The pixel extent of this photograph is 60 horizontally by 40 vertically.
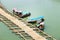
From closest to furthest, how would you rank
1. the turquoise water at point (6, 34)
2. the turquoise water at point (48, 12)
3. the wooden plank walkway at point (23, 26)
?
the wooden plank walkway at point (23, 26) < the turquoise water at point (6, 34) < the turquoise water at point (48, 12)

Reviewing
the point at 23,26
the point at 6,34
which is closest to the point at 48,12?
the point at 23,26

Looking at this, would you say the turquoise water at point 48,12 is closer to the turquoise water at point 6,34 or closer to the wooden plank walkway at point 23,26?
the wooden plank walkway at point 23,26

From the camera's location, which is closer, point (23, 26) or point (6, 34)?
point (6, 34)

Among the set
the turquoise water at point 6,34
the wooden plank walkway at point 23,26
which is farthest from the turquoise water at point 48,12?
the turquoise water at point 6,34

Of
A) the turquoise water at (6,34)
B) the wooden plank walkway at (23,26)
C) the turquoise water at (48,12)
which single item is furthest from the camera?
the turquoise water at (48,12)

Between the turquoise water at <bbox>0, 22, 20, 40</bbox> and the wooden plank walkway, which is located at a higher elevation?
the wooden plank walkway

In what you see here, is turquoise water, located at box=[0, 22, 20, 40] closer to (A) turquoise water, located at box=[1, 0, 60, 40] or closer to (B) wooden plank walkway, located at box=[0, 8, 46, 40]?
(B) wooden plank walkway, located at box=[0, 8, 46, 40]

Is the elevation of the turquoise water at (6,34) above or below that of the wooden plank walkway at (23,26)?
below

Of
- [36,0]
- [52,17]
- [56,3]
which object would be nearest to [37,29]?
[52,17]

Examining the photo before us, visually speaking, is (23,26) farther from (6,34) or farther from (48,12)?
(48,12)

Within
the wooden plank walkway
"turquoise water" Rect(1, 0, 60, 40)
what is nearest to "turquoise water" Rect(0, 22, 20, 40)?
the wooden plank walkway

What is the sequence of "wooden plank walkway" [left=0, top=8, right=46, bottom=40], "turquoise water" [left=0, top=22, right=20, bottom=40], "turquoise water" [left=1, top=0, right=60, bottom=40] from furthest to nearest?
"turquoise water" [left=1, top=0, right=60, bottom=40]
"turquoise water" [left=0, top=22, right=20, bottom=40]
"wooden plank walkway" [left=0, top=8, right=46, bottom=40]

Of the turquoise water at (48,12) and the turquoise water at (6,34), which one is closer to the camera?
the turquoise water at (6,34)
